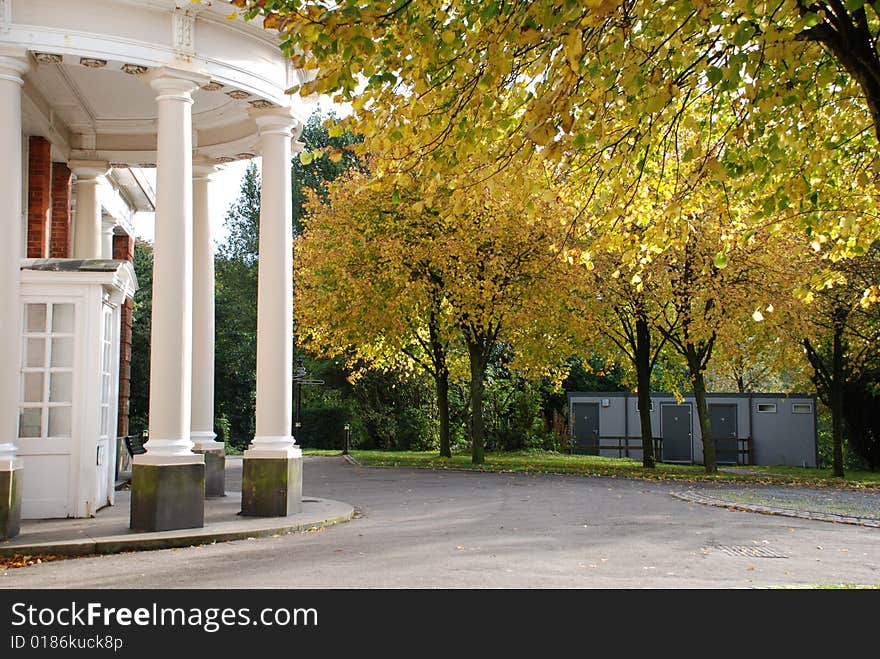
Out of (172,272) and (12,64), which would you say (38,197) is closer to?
(12,64)

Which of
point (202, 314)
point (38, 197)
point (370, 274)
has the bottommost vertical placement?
point (202, 314)

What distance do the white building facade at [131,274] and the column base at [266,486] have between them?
0.02m

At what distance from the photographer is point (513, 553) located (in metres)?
9.95

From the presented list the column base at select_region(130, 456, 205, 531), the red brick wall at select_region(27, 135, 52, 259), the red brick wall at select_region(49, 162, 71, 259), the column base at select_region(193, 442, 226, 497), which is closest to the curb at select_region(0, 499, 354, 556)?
the column base at select_region(130, 456, 205, 531)

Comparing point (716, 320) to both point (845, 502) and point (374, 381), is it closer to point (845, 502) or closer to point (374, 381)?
point (845, 502)

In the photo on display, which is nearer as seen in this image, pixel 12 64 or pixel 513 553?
pixel 513 553

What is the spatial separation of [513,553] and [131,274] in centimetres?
750

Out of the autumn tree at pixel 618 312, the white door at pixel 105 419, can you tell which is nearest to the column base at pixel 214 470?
the white door at pixel 105 419

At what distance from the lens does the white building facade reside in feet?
34.5

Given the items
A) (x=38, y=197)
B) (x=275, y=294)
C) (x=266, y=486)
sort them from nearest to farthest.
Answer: (x=266, y=486) → (x=275, y=294) → (x=38, y=197)

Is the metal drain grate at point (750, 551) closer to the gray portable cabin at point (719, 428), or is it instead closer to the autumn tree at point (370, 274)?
the autumn tree at point (370, 274)

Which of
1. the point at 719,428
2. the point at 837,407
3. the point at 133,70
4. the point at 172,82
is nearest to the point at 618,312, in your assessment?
the point at 837,407
